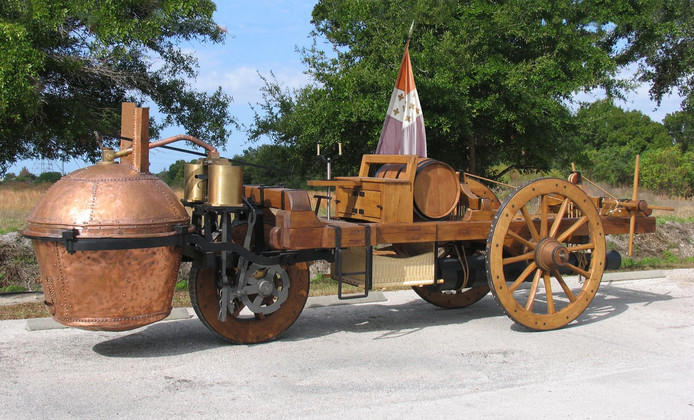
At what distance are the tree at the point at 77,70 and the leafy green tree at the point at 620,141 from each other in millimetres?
32065

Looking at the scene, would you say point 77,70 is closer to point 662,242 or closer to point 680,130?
point 662,242

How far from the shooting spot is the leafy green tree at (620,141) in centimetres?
3956

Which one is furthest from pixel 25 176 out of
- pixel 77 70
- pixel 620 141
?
pixel 620 141

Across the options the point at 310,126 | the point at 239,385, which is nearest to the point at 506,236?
the point at 239,385

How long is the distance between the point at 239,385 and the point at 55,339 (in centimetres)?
217

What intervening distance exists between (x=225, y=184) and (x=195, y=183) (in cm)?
48

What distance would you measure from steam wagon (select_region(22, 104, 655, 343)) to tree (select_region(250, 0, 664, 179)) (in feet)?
19.2

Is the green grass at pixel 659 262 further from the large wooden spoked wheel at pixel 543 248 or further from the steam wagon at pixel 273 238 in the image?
the large wooden spoked wheel at pixel 543 248

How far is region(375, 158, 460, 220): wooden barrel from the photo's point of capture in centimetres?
668

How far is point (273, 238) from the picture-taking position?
19.8 feet

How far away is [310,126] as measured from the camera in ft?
44.1

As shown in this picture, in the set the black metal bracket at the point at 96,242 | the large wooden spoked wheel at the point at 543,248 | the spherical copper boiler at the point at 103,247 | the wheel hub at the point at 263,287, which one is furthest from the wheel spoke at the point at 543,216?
the black metal bracket at the point at 96,242

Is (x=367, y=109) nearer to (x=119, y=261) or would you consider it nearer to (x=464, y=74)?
(x=464, y=74)

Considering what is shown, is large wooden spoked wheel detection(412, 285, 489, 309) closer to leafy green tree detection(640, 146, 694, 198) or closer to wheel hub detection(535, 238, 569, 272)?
wheel hub detection(535, 238, 569, 272)
